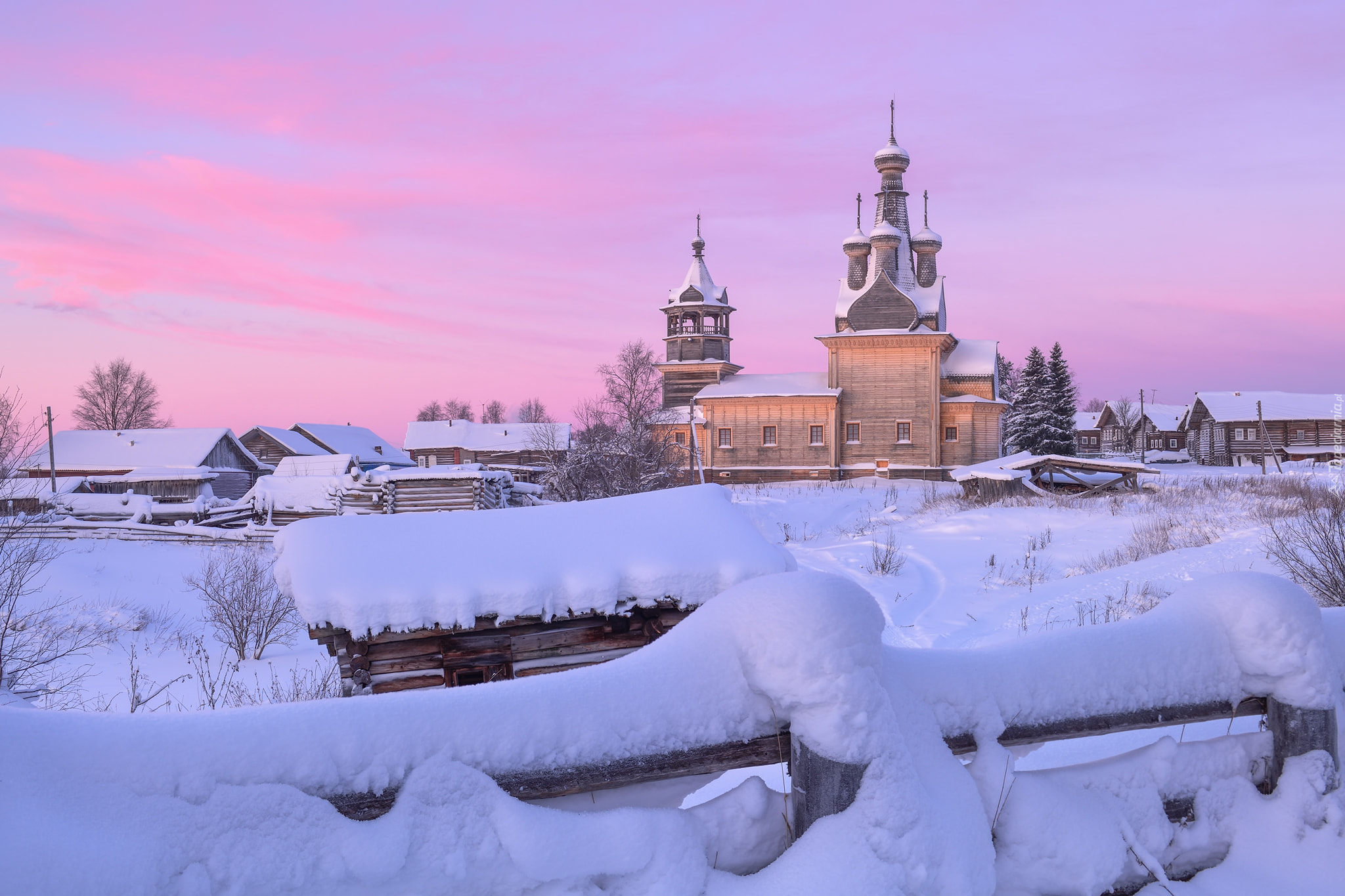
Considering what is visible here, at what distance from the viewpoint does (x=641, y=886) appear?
1.65 meters

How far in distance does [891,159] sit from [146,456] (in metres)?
44.7

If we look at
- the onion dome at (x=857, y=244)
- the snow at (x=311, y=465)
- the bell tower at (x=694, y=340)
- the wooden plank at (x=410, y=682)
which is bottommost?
the wooden plank at (x=410, y=682)

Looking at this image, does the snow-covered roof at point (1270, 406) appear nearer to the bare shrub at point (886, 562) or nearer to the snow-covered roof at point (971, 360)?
the snow-covered roof at point (971, 360)

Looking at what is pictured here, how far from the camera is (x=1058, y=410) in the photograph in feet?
149

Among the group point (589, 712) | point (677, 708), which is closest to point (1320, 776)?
point (677, 708)

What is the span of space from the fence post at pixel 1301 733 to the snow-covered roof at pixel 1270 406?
60.1 metres

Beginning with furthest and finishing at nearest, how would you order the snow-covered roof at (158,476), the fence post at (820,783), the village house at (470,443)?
the village house at (470,443)
the snow-covered roof at (158,476)
the fence post at (820,783)

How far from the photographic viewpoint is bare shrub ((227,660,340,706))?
9.61m

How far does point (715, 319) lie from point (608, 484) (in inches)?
928

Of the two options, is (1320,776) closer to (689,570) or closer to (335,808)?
(335,808)

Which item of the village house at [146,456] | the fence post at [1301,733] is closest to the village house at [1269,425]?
the fence post at [1301,733]

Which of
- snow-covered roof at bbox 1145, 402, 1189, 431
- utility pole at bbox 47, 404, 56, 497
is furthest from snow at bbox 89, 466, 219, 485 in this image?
snow-covered roof at bbox 1145, 402, 1189, 431

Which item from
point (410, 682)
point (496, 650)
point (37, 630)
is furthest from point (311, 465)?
point (496, 650)

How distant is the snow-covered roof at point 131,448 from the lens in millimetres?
42094
